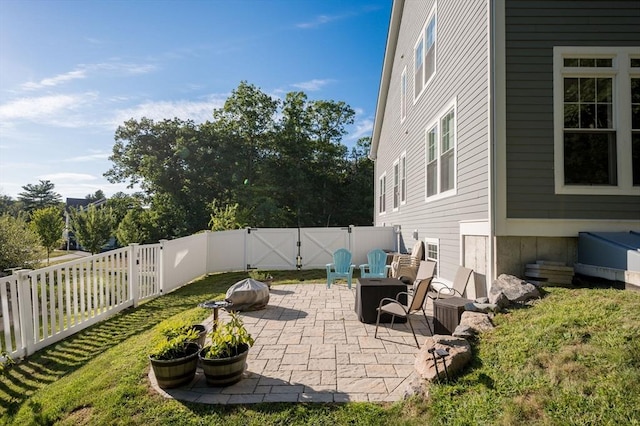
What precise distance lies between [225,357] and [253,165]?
65.3 feet

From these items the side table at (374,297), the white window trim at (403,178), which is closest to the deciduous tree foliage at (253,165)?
the white window trim at (403,178)

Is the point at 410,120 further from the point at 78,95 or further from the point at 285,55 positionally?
the point at 78,95

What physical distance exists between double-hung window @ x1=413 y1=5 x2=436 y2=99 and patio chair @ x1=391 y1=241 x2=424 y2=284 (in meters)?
3.99

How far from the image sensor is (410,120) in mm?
9094

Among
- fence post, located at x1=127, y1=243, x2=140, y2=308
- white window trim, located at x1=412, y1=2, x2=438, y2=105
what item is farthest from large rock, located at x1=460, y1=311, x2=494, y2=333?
fence post, located at x1=127, y1=243, x2=140, y2=308

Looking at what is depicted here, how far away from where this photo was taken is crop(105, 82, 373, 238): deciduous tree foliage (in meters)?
20.9

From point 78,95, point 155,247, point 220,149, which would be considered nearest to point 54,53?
point 78,95

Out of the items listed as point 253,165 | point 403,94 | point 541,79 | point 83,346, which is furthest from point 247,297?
point 253,165

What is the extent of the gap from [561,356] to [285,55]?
14379 millimetres

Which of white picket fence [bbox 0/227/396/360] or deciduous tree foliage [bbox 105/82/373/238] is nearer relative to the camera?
white picket fence [bbox 0/227/396/360]

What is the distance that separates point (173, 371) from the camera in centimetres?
296

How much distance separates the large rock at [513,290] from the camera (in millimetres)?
3744

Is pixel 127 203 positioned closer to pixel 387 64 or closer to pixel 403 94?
pixel 387 64

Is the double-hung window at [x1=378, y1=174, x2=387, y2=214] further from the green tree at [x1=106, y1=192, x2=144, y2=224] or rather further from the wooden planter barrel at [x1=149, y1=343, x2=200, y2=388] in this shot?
the green tree at [x1=106, y1=192, x2=144, y2=224]
